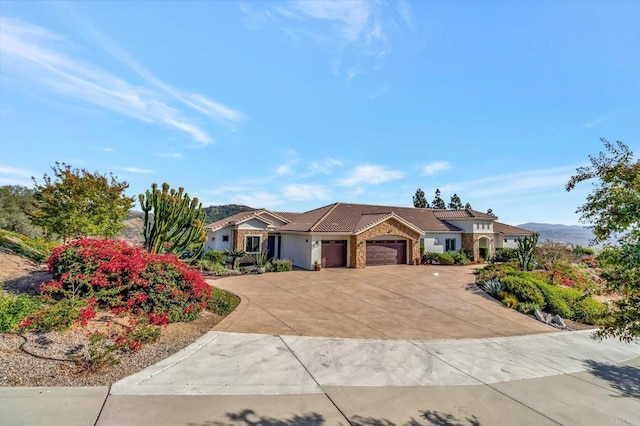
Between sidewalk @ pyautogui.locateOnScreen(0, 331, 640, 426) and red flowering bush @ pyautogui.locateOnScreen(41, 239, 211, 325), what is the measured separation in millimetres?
2266

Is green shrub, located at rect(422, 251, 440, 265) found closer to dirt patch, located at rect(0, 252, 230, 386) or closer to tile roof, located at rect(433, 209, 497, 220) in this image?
tile roof, located at rect(433, 209, 497, 220)

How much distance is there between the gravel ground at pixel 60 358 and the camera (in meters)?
5.85

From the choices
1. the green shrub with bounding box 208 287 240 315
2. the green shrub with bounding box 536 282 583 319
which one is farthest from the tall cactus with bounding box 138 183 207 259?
the green shrub with bounding box 536 282 583 319

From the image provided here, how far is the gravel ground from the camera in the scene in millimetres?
5848

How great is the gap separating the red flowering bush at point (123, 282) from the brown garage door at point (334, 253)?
49.3 ft

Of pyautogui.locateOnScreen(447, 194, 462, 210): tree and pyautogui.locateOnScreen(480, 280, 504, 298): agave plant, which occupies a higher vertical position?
pyautogui.locateOnScreen(447, 194, 462, 210): tree

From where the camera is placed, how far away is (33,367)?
20.4 ft

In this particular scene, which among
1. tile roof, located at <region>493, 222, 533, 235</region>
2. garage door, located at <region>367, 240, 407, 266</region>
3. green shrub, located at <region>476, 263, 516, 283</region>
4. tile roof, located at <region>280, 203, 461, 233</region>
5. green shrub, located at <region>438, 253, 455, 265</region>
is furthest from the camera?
tile roof, located at <region>493, 222, 533, 235</region>

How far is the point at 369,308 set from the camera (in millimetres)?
13578

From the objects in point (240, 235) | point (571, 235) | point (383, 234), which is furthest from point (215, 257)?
point (571, 235)

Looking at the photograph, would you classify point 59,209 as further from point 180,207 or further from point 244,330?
point 244,330

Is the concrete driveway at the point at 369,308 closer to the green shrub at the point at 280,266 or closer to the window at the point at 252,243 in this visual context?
the green shrub at the point at 280,266

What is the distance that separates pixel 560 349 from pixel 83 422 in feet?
42.7

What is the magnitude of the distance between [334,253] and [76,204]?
18.1 metres
